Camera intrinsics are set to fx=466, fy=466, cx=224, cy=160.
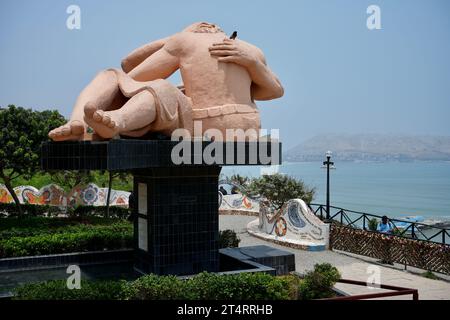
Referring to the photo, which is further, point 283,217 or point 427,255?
point 283,217

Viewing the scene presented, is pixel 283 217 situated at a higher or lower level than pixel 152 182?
lower

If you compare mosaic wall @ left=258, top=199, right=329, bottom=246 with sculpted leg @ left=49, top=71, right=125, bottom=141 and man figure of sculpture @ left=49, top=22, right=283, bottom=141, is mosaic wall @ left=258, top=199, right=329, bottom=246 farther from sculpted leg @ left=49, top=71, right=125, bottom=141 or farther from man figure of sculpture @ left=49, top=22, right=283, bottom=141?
sculpted leg @ left=49, top=71, right=125, bottom=141

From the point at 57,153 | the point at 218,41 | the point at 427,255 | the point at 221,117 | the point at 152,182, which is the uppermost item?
the point at 218,41

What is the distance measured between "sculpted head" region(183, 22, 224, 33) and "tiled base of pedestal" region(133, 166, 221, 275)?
2659 mm

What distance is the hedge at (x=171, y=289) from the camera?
21.9 feet

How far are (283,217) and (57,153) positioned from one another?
9.55 meters

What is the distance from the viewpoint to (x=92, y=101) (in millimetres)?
7754

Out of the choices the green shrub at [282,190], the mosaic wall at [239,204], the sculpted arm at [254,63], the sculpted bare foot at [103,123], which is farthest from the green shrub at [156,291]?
the mosaic wall at [239,204]

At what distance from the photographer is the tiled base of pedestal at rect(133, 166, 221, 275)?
27.8 ft

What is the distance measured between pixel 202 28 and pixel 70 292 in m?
5.36

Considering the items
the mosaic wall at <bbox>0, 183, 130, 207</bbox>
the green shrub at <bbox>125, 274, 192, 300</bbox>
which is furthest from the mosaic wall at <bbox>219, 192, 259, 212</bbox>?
the green shrub at <bbox>125, 274, 192, 300</bbox>

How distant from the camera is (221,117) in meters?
8.41
